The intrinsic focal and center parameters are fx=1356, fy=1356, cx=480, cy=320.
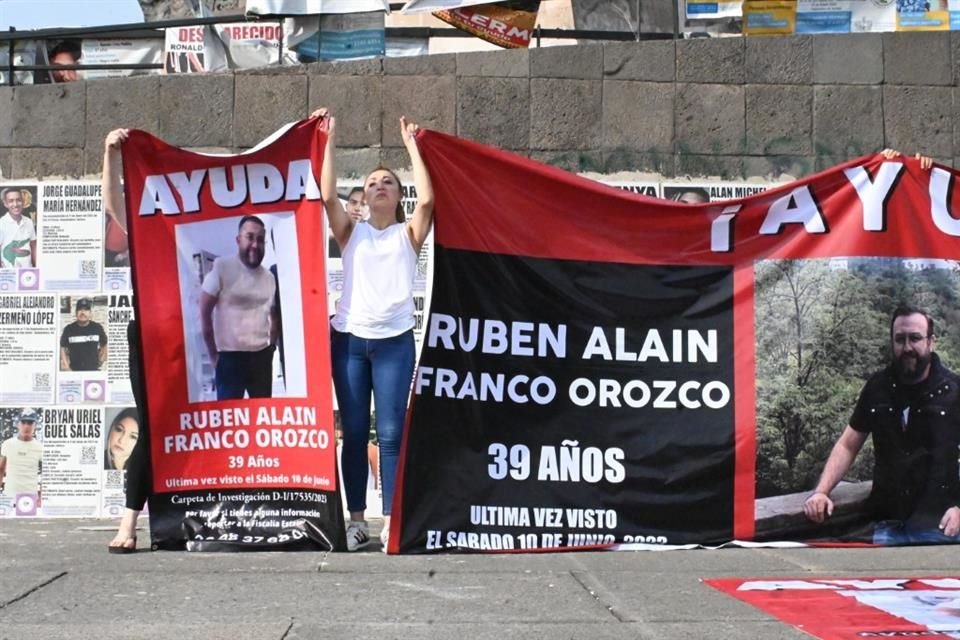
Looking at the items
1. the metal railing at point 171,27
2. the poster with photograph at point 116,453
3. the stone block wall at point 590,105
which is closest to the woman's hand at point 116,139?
the stone block wall at point 590,105

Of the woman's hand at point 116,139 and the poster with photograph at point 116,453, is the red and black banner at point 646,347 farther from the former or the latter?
the poster with photograph at point 116,453

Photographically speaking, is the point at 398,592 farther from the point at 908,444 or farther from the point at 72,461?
the point at 72,461

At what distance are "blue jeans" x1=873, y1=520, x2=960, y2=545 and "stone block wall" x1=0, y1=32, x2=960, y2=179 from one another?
2471 mm

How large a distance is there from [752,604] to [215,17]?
5.34 metres

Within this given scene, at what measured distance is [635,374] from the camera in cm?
686

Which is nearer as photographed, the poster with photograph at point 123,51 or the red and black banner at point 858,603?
the red and black banner at point 858,603

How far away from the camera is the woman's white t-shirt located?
6703mm

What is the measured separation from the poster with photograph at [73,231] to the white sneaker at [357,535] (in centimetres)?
252

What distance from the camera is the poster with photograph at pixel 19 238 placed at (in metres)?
A: 8.23

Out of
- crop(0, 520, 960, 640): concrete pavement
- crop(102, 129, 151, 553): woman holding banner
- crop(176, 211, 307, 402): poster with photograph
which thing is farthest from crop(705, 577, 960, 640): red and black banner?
crop(102, 129, 151, 553): woman holding banner

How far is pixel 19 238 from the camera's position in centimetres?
826

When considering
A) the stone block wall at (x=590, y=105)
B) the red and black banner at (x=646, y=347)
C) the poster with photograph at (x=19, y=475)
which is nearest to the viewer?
the red and black banner at (x=646, y=347)

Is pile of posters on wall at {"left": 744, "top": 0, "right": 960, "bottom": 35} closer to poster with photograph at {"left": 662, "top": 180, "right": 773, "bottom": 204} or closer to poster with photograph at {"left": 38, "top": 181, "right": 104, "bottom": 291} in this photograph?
poster with photograph at {"left": 662, "top": 180, "right": 773, "bottom": 204}

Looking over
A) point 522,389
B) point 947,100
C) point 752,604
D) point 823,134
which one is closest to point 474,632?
point 752,604
